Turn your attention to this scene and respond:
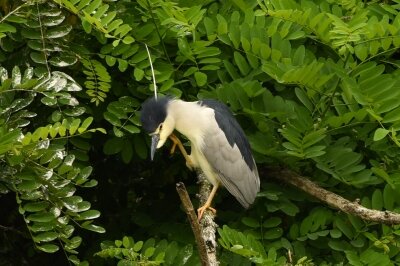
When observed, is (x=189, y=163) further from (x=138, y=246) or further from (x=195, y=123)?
(x=138, y=246)

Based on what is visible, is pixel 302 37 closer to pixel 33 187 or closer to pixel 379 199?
pixel 379 199

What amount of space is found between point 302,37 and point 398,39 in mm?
367

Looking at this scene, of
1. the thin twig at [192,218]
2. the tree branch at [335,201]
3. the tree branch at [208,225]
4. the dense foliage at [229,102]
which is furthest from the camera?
the dense foliage at [229,102]

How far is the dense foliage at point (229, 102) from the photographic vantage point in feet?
9.39

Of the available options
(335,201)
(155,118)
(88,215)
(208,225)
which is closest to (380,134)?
(335,201)

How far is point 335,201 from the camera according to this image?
2.99 m

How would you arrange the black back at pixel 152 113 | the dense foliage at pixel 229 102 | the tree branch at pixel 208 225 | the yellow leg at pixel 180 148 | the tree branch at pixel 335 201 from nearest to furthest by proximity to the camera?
the tree branch at pixel 208 225, the tree branch at pixel 335 201, the dense foliage at pixel 229 102, the black back at pixel 152 113, the yellow leg at pixel 180 148

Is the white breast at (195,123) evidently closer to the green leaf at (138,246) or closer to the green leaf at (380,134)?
the green leaf at (138,246)

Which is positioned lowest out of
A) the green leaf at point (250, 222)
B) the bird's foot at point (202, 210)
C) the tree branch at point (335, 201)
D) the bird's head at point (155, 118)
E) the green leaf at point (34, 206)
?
the green leaf at point (250, 222)

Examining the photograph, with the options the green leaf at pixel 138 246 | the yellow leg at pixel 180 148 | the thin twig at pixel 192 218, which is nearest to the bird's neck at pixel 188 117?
the yellow leg at pixel 180 148

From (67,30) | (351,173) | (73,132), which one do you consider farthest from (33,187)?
(351,173)

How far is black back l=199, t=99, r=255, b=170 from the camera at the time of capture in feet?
10.0

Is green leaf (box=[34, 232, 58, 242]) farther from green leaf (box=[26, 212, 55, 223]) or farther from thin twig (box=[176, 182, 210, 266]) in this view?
thin twig (box=[176, 182, 210, 266])

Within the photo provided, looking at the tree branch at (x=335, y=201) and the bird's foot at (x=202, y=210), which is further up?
the tree branch at (x=335, y=201)
